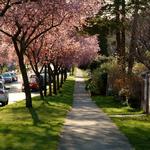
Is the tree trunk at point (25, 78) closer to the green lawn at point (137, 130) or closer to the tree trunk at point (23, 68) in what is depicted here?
the tree trunk at point (23, 68)

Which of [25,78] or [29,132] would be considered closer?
[29,132]

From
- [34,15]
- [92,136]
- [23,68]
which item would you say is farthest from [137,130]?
[23,68]

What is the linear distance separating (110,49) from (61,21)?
187 feet

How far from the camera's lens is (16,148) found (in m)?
13.7

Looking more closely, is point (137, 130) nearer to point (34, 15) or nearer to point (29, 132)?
point (29, 132)

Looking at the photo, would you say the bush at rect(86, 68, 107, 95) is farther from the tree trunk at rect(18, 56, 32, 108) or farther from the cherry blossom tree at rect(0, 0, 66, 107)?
the cherry blossom tree at rect(0, 0, 66, 107)

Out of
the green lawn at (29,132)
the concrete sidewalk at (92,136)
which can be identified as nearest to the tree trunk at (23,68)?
the green lawn at (29,132)

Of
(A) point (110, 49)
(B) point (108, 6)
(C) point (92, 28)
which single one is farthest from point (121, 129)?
(A) point (110, 49)

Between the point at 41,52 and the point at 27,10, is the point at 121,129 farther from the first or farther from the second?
the point at 41,52

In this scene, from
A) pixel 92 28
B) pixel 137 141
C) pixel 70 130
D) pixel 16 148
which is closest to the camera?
pixel 16 148

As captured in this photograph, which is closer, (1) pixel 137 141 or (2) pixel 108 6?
(1) pixel 137 141

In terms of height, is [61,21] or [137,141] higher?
[61,21]

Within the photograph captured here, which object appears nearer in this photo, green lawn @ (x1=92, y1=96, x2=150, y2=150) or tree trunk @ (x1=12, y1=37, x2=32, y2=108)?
green lawn @ (x1=92, y1=96, x2=150, y2=150)

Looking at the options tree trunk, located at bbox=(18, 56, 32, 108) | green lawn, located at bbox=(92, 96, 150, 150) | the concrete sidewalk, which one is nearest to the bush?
tree trunk, located at bbox=(18, 56, 32, 108)
